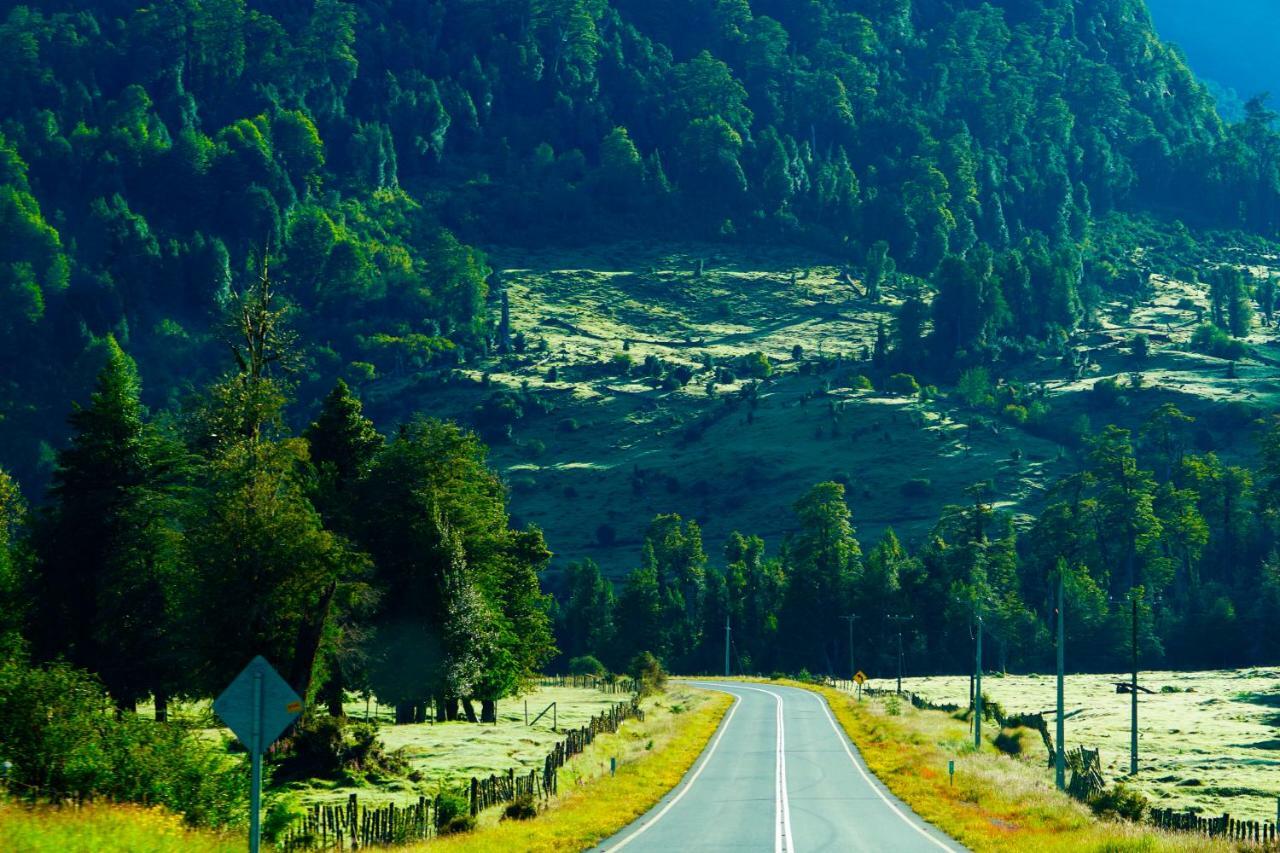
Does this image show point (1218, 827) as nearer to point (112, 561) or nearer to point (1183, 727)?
point (112, 561)

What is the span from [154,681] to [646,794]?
72.5 feet

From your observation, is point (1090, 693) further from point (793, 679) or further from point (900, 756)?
point (900, 756)

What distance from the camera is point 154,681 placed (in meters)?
54.5

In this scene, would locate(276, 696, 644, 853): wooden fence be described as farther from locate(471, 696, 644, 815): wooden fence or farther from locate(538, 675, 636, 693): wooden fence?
locate(538, 675, 636, 693): wooden fence

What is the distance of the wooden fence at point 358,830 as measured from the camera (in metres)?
29.8

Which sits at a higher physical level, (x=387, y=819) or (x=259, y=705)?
(x=259, y=705)

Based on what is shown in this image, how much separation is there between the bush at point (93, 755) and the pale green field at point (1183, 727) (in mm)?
43341

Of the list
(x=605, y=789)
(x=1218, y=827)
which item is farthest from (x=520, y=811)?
(x=1218, y=827)

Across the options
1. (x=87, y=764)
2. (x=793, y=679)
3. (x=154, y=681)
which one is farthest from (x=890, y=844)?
(x=793, y=679)

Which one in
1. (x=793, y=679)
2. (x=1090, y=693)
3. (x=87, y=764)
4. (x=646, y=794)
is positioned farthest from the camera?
(x=793, y=679)

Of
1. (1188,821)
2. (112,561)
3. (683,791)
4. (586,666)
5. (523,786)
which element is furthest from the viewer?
(586,666)

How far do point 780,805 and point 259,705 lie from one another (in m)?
26.1

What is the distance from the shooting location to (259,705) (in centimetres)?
1942

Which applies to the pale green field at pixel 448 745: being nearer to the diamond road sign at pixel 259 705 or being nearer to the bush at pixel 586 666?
the diamond road sign at pixel 259 705
